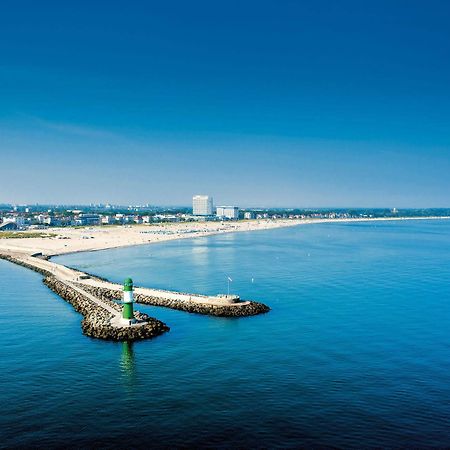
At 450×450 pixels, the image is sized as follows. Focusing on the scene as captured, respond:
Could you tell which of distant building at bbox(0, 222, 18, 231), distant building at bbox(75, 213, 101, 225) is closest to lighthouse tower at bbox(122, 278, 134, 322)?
distant building at bbox(0, 222, 18, 231)

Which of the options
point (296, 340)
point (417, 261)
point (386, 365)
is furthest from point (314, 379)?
point (417, 261)

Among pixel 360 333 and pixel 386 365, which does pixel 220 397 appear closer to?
pixel 386 365

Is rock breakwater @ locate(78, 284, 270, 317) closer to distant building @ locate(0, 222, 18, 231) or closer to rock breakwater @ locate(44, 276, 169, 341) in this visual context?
rock breakwater @ locate(44, 276, 169, 341)

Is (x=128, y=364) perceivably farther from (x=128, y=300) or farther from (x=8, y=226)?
(x=8, y=226)

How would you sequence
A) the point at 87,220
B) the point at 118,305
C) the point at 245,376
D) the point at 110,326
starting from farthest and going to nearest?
1. the point at 87,220
2. the point at 118,305
3. the point at 110,326
4. the point at 245,376

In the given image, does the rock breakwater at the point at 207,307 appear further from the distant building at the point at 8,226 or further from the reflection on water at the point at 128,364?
the distant building at the point at 8,226

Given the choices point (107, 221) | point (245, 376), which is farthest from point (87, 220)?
point (245, 376)

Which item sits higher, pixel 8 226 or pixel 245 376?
pixel 8 226
